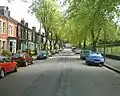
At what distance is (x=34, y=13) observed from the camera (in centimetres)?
7325

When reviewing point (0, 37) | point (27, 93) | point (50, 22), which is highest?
point (50, 22)

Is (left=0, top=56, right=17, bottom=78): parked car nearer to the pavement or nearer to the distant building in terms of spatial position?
the pavement

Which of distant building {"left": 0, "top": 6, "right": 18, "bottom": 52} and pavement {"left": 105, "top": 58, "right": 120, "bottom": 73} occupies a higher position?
distant building {"left": 0, "top": 6, "right": 18, "bottom": 52}

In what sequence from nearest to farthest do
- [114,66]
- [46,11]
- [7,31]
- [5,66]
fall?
[5,66] < [114,66] < [7,31] < [46,11]

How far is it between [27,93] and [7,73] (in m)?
10.6

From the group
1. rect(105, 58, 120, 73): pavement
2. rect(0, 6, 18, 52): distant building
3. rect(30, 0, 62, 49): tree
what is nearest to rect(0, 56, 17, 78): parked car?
rect(105, 58, 120, 73): pavement

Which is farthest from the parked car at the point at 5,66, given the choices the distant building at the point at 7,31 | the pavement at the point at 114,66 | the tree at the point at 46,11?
the tree at the point at 46,11

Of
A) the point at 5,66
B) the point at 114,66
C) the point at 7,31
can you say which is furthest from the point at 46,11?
the point at 5,66

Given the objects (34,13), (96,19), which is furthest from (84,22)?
(34,13)

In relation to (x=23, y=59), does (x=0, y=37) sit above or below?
above

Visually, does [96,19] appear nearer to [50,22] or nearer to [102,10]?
[102,10]

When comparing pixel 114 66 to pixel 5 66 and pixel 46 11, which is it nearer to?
pixel 5 66

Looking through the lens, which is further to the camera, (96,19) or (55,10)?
(55,10)

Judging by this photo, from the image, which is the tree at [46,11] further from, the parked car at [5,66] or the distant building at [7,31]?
the parked car at [5,66]
